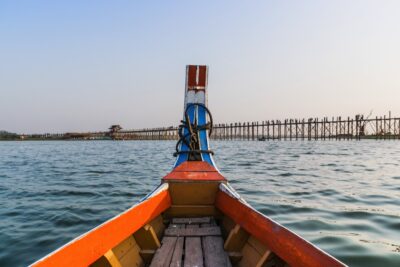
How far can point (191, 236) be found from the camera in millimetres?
3686

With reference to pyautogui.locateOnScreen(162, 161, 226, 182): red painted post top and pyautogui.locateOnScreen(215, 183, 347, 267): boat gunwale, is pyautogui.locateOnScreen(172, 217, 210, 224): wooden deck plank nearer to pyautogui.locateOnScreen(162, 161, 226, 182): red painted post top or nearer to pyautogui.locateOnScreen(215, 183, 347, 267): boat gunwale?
pyautogui.locateOnScreen(162, 161, 226, 182): red painted post top

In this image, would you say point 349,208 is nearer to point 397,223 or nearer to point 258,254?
point 397,223

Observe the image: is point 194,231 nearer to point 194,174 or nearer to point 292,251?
point 194,174

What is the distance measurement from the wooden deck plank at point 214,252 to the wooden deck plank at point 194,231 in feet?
0.33

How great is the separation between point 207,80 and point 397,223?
18.9 ft

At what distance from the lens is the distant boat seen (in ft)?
6.97

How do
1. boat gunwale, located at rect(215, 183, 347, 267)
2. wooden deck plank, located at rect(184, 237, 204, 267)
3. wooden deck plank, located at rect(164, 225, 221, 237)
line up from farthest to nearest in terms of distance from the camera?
1. wooden deck plank, located at rect(164, 225, 221, 237)
2. wooden deck plank, located at rect(184, 237, 204, 267)
3. boat gunwale, located at rect(215, 183, 347, 267)

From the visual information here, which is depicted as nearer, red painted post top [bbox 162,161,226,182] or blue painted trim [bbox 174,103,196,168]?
red painted post top [bbox 162,161,226,182]

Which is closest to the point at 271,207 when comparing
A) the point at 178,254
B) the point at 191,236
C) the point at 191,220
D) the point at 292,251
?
the point at 191,220

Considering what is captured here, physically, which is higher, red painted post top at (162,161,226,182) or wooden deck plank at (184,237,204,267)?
red painted post top at (162,161,226,182)

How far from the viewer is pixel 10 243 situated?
478 centimetres

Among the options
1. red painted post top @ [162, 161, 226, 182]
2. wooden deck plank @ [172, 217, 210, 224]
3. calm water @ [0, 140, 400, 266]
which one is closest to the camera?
wooden deck plank @ [172, 217, 210, 224]

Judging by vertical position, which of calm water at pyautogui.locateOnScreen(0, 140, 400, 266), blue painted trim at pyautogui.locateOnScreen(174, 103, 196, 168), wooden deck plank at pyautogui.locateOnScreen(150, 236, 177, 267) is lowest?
calm water at pyautogui.locateOnScreen(0, 140, 400, 266)

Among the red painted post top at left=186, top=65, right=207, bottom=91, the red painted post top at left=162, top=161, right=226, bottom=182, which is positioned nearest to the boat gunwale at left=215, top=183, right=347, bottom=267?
the red painted post top at left=162, top=161, right=226, bottom=182
